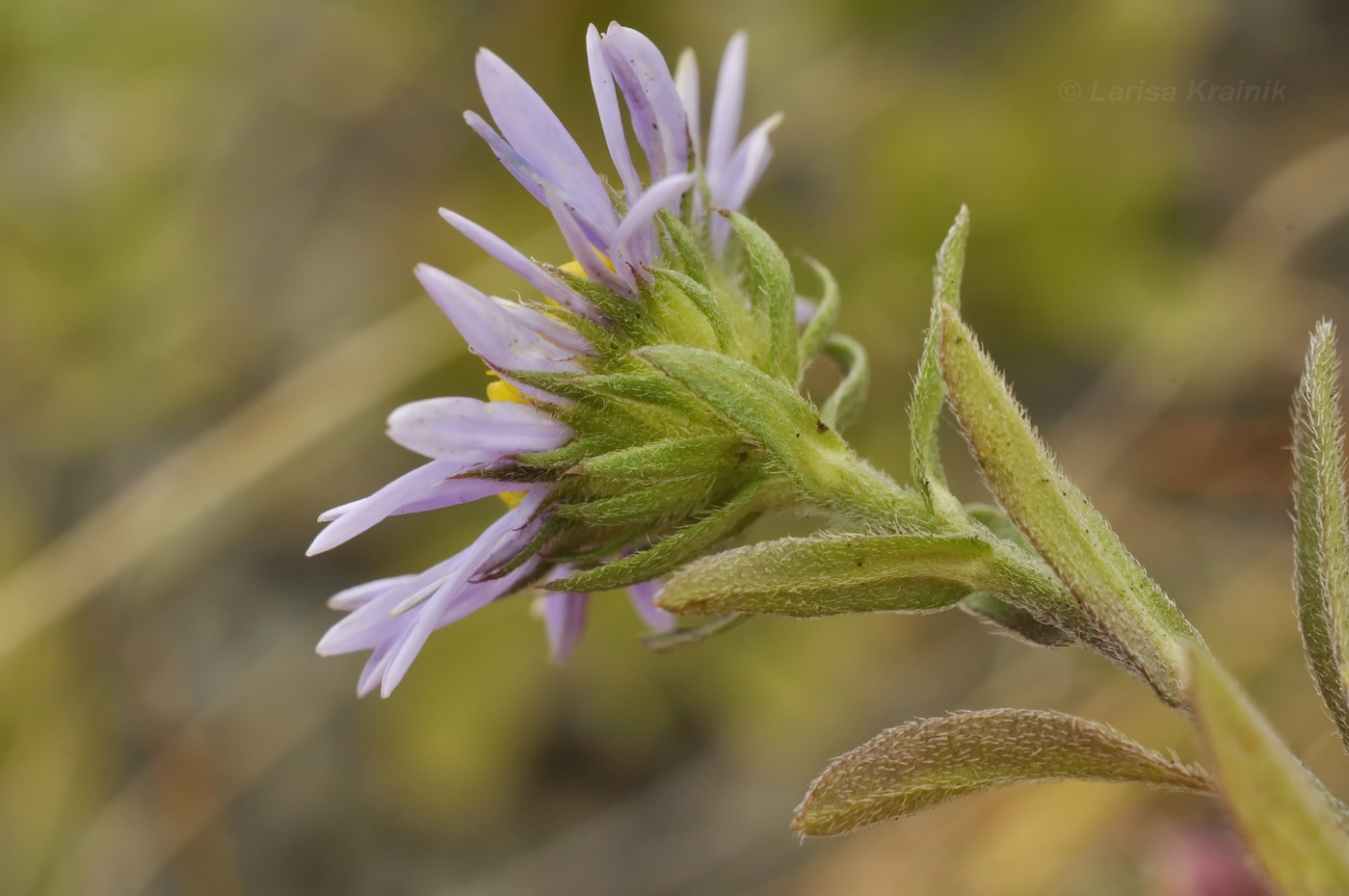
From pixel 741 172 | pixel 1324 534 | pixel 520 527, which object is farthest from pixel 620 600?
pixel 1324 534

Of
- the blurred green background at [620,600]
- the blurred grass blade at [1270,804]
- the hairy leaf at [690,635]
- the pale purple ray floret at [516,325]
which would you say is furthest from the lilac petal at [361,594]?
the blurred green background at [620,600]

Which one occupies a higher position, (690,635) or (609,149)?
(609,149)

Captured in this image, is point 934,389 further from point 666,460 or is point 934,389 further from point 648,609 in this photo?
point 648,609

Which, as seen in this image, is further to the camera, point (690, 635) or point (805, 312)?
point (805, 312)

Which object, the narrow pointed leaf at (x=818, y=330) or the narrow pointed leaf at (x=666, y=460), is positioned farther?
the narrow pointed leaf at (x=818, y=330)

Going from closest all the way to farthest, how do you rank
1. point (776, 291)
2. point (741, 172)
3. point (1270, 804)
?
point (1270, 804) < point (776, 291) < point (741, 172)

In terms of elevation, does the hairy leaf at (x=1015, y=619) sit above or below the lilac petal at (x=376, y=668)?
below

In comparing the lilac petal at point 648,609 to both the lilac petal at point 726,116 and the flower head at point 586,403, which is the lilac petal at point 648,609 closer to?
the flower head at point 586,403
